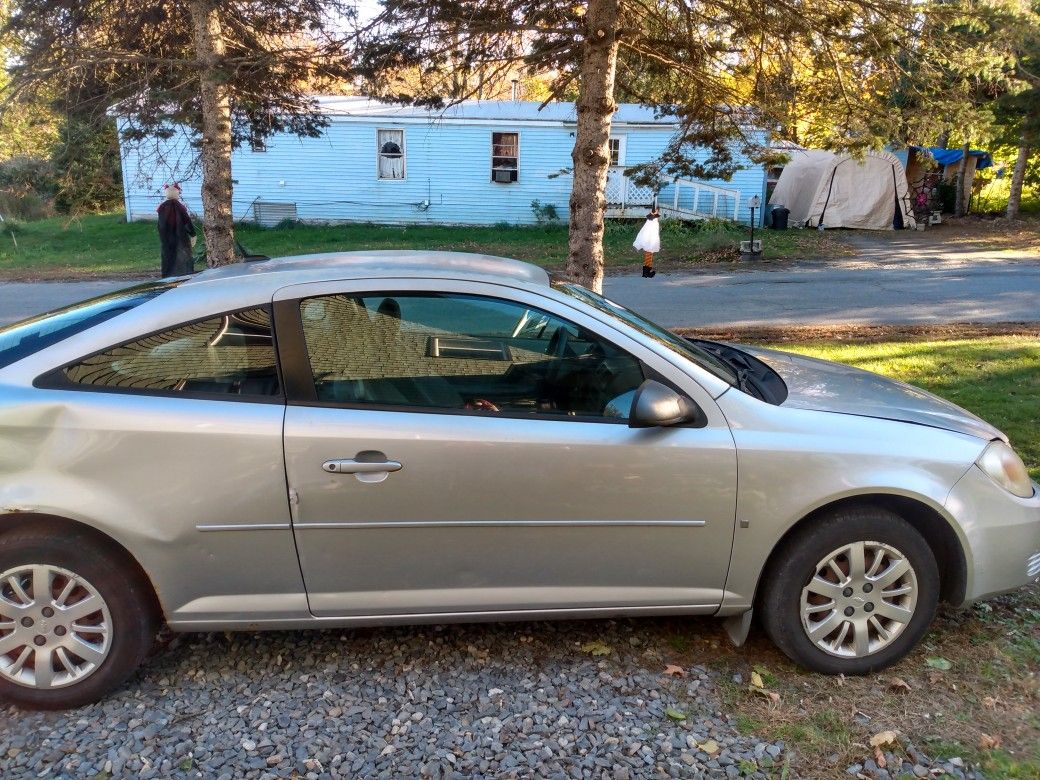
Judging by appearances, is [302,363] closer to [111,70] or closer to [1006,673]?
[1006,673]

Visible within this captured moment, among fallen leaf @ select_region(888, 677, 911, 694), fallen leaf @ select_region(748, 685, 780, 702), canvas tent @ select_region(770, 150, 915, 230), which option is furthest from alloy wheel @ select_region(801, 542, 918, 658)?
canvas tent @ select_region(770, 150, 915, 230)

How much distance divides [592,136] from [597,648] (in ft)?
15.9

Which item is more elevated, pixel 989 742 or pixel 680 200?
pixel 680 200

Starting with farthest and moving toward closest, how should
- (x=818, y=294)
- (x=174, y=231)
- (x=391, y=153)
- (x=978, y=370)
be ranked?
(x=391, y=153)
(x=818, y=294)
(x=174, y=231)
(x=978, y=370)

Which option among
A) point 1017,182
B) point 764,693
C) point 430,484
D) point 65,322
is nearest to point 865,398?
point 764,693

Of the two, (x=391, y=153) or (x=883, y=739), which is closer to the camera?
(x=883, y=739)

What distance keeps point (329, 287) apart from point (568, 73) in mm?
5915

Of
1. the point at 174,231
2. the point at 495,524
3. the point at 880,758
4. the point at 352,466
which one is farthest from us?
the point at 174,231

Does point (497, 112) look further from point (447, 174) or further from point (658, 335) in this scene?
point (658, 335)

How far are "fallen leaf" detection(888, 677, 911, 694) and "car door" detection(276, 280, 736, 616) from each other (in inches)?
29.7

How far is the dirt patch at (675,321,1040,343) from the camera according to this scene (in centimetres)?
938

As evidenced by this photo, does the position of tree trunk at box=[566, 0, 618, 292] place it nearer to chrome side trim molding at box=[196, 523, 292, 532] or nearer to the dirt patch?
the dirt patch

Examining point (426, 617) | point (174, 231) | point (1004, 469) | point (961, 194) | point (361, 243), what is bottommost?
point (426, 617)

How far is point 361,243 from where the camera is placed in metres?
20.2
